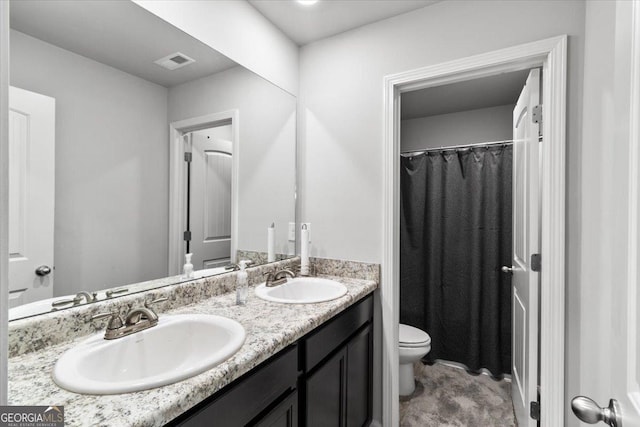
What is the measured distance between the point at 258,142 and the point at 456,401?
7.23ft

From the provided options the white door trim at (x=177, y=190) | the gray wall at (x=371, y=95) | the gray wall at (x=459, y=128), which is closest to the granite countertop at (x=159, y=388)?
the white door trim at (x=177, y=190)

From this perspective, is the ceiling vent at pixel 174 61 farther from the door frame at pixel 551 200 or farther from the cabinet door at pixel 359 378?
the cabinet door at pixel 359 378

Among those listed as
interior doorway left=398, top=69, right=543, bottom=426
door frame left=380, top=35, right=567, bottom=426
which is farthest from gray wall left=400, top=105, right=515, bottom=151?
door frame left=380, top=35, right=567, bottom=426

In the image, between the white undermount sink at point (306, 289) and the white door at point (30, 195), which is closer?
the white door at point (30, 195)

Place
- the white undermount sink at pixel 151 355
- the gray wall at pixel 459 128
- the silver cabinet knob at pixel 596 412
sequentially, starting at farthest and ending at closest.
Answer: the gray wall at pixel 459 128
the white undermount sink at pixel 151 355
the silver cabinet knob at pixel 596 412

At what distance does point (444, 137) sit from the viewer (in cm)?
324

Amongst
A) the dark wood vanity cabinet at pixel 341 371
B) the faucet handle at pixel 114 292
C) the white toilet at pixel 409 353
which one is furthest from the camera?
the white toilet at pixel 409 353

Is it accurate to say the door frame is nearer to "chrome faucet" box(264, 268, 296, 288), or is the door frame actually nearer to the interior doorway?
the interior doorway

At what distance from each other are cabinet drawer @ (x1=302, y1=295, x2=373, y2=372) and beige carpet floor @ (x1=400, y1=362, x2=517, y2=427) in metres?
0.83

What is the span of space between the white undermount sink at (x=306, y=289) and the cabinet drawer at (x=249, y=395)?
1.90ft

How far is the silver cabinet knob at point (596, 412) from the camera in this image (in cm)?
55

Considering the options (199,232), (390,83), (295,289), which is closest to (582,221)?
→ (390,83)

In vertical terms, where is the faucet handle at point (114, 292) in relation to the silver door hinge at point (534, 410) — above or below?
above

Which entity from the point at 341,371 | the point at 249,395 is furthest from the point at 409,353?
the point at 249,395
